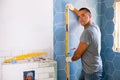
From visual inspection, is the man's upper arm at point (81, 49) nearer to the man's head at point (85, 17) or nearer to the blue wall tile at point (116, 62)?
the man's head at point (85, 17)

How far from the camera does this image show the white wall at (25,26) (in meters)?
1.71

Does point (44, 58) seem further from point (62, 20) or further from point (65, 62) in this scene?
point (62, 20)

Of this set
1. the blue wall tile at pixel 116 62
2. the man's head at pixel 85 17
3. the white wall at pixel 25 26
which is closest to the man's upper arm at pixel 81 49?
the man's head at pixel 85 17

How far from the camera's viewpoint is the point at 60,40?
6.36ft

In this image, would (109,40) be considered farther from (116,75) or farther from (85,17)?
(85,17)

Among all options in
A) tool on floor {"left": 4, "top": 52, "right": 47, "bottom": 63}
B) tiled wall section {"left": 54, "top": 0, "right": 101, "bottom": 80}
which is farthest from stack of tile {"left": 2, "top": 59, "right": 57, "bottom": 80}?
tiled wall section {"left": 54, "top": 0, "right": 101, "bottom": 80}

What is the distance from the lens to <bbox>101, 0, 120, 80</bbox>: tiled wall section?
1997mm

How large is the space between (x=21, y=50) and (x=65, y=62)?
1.60 ft

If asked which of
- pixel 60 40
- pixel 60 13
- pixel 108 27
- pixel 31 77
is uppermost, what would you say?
pixel 60 13

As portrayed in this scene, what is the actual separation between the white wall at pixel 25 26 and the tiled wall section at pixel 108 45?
0.64 m

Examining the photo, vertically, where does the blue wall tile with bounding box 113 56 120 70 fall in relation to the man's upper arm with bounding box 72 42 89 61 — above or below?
below

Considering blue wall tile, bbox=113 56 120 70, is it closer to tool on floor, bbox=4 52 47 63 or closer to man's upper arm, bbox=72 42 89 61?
man's upper arm, bbox=72 42 89 61

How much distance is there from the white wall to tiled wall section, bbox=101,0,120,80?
0.64 metres

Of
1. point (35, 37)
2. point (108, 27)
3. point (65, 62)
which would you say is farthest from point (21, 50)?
point (108, 27)
